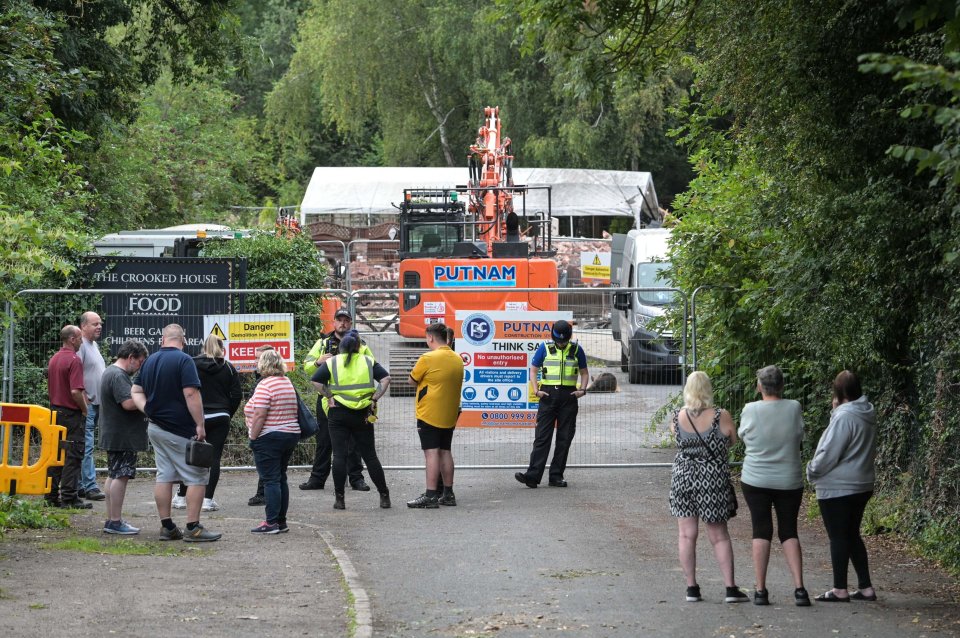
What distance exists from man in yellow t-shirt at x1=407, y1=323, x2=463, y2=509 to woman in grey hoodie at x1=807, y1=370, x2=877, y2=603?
4.38 metres

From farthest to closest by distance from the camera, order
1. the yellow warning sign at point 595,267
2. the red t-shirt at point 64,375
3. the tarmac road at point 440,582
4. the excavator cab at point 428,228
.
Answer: the yellow warning sign at point 595,267, the excavator cab at point 428,228, the red t-shirt at point 64,375, the tarmac road at point 440,582

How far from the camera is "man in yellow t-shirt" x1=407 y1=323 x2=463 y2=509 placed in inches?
462

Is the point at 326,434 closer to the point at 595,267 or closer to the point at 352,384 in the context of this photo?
the point at 352,384

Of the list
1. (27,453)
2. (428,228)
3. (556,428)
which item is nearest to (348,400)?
(556,428)

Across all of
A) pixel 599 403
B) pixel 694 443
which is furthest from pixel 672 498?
pixel 599 403

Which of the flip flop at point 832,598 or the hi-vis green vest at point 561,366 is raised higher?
the hi-vis green vest at point 561,366

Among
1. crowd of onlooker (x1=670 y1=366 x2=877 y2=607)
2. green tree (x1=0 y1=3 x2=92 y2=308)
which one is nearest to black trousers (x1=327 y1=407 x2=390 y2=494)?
green tree (x1=0 y1=3 x2=92 y2=308)

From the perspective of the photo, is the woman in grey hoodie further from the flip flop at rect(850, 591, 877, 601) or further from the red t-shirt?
the red t-shirt

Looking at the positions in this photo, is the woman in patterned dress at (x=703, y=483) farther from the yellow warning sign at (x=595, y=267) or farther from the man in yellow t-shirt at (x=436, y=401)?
the yellow warning sign at (x=595, y=267)

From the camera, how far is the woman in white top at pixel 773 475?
26.3ft

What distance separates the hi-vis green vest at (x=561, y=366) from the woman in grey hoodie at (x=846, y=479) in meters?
4.80

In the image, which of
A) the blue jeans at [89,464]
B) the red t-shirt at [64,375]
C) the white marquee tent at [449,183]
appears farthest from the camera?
the white marquee tent at [449,183]

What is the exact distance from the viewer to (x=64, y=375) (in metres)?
11.3

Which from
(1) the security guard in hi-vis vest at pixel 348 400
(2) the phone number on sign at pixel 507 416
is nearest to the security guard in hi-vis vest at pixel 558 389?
(2) the phone number on sign at pixel 507 416
